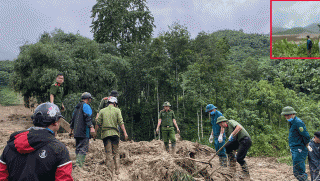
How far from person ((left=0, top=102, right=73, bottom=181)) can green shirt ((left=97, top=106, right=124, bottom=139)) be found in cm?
287

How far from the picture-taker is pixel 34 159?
1.53 m

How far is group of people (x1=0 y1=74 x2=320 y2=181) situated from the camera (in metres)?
1.54

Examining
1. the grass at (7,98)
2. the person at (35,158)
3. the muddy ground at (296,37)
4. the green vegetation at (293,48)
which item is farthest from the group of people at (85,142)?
the grass at (7,98)

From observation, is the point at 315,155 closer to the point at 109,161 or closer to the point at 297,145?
the point at 297,145

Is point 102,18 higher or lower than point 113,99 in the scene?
higher

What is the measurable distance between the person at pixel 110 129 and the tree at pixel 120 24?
19.1 metres

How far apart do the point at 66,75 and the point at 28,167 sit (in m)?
11.9

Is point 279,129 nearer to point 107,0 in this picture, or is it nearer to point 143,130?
point 143,130

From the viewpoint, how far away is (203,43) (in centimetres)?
1870

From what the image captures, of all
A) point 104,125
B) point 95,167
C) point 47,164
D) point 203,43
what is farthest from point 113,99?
point 203,43

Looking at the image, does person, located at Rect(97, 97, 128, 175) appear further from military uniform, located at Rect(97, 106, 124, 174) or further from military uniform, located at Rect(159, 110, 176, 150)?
military uniform, located at Rect(159, 110, 176, 150)

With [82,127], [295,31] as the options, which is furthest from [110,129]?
[295,31]

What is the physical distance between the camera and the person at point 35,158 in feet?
4.98

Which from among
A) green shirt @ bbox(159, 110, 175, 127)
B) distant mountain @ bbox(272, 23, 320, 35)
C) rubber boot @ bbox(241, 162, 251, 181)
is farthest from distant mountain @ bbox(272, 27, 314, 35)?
green shirt @ bbox(159, 110, 175, 127)
